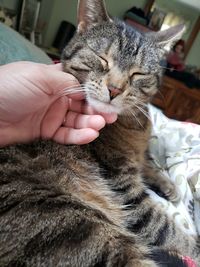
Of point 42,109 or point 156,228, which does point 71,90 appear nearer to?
point 42,109

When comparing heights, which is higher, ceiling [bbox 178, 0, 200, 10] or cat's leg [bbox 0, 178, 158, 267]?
ceiling [bbox 178, 0, 200, 10]

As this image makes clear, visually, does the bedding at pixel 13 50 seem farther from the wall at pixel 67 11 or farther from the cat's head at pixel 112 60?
the wall at pixel 67 11

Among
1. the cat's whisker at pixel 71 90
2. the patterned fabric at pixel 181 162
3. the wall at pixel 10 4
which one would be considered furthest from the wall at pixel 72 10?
the cat's whisker at pixel 71 90

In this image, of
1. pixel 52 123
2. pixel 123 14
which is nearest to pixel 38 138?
pixel 52 123

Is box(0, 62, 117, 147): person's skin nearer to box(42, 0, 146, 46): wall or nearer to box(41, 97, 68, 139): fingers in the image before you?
box(41, 97, 68, 139): fingers

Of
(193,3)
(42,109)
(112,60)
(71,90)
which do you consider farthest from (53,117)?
(193,3)

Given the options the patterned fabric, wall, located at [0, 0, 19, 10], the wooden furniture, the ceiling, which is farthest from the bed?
the ceiling
